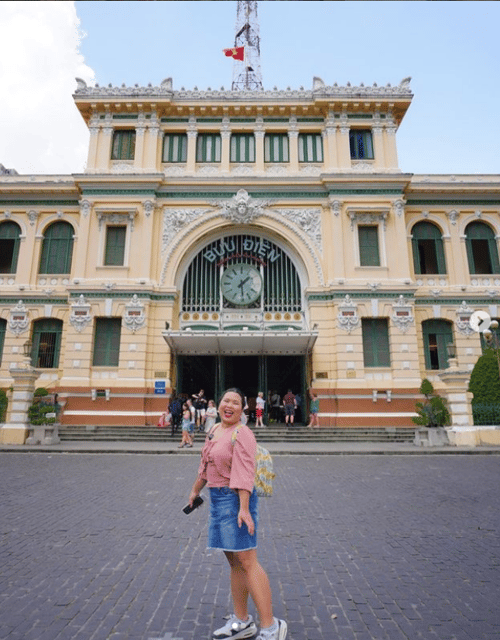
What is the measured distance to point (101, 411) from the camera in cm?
2189

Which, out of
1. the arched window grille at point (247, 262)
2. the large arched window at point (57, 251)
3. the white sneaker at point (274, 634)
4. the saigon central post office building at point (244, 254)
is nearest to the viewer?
the white sneaker at point (274, 634)

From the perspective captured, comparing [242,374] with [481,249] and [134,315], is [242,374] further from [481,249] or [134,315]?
[481,249]

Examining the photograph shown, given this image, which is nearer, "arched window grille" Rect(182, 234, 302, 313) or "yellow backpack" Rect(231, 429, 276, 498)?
"yellow backpack" Rect(231, 429, 276, 498)

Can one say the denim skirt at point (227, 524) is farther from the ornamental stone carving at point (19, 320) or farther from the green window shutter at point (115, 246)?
the ornamental stone carving at point (19, 320)

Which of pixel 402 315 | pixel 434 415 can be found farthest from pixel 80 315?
pixel 434 415

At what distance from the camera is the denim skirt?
11.3 feet

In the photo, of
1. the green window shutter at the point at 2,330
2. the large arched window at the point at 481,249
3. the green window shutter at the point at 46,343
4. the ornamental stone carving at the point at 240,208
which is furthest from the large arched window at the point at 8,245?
the large arched window at the point at 481,249

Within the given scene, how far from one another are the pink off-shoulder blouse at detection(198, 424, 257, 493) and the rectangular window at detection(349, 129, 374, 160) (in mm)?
24703

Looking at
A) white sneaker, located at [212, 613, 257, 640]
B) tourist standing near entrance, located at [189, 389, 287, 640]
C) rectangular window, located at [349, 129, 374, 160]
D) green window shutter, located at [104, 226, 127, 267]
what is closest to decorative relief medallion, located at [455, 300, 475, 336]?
rectangular window, located at [349, 129, 374, 160]

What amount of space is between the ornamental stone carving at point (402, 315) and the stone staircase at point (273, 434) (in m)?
5.17

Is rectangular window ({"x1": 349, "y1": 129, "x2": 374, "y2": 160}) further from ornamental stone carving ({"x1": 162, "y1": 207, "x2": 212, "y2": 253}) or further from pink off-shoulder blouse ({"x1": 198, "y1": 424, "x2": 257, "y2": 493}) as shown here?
pink off-shoulder blouse ({"x1": 198, "y1": 424, "x2": 257, "y2": 493})

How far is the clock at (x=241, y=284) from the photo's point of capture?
963 inches

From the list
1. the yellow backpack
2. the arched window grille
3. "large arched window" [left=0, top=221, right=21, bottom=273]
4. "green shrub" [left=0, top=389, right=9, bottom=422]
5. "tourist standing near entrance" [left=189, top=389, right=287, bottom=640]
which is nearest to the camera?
"tourist standing near entrance" [left=189, top=389, right=287, bottom=640]

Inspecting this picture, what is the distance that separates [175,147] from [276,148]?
228 inches
